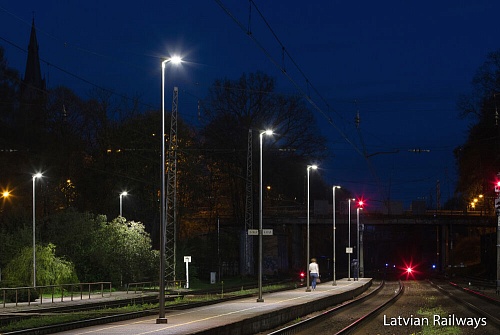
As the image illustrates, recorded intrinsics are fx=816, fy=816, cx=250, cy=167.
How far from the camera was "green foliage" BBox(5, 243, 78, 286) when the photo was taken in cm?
5222

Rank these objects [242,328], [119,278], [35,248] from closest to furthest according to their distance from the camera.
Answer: [242,328] → [35,248] → [119,278]

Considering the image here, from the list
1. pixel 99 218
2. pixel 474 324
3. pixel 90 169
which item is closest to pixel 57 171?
pixel 90 169

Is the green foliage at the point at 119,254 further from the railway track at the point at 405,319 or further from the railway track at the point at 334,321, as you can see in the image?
the railway track at the point at 334,321

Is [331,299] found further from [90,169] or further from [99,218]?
[90,169]

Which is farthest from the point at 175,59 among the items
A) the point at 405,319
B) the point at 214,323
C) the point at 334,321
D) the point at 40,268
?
the point at 40,268

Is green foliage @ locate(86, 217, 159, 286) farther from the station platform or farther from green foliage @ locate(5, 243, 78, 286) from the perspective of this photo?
the station platform

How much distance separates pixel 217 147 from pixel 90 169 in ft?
40.1

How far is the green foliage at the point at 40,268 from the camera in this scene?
5222 centimetres

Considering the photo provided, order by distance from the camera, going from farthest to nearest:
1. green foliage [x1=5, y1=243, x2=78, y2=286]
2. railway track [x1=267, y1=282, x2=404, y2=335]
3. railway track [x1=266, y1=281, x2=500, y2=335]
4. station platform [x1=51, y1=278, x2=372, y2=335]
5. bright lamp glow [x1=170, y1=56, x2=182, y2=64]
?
green foliage [x1=5, y1=243, x2=78, y2=286], railway track [x1=266, y1=281, x2=500, y2=335], railway track [x1=267, y1=282, x2=404, y2=335], bright lamp glow [x1=170, y1=56, x2=182, y2=64], station platform [x1=51, y1=278, x2=372, y2=335]

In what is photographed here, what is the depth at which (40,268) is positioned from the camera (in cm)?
5262

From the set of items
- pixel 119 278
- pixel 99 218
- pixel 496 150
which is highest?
pixel 496 150

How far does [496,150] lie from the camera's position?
271 feet

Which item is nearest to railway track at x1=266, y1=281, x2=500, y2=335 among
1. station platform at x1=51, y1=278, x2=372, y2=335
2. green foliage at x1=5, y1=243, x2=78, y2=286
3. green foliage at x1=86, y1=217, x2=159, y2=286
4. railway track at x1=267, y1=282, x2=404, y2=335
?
railway track at x1=267, y1=282, x2=404, y2=335

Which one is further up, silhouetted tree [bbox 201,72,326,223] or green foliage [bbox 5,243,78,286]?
silhouetted tree [bbox 201,72,326,223]
